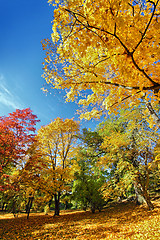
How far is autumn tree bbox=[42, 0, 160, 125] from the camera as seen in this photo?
1.68 metres

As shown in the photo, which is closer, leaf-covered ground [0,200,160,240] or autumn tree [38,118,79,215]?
leaf-covered ground [0,200,160,240]

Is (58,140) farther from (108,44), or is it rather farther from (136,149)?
(108,44)

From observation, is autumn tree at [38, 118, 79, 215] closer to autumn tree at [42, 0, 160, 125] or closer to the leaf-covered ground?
the leaf-covered ground

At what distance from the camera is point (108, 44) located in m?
1.90

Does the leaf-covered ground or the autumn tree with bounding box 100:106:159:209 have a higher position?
the autumn tree with bounding box 100:106:159:209

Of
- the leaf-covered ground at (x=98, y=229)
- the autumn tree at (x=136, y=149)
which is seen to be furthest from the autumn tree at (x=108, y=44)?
the leaf-covered ground at (x=98, y=229)

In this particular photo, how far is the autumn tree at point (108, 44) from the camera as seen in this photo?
1.68 meters

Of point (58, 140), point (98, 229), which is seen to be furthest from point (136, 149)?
point (58, 140)

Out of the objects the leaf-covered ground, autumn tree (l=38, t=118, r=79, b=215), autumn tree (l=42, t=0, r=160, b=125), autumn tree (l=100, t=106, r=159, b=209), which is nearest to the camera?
autumn tree (l=42, t=0, r=160, b=125)

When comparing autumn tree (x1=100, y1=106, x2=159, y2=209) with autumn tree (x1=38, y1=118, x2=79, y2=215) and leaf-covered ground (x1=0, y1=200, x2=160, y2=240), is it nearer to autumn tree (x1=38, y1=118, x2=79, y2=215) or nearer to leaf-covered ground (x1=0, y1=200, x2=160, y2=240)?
leaf-covered ground (x1=0, y1=200, x2=160, y2=240)

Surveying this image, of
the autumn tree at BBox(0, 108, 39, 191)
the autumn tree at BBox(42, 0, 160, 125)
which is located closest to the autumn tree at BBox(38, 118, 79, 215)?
the autumn tree at BBox(0, 108, 39, 191)

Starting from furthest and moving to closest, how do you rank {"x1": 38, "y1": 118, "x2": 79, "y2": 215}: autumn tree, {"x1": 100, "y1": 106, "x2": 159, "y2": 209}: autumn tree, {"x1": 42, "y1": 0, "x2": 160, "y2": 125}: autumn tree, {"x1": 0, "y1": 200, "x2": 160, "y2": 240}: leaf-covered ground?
{"x1": 38, "y1": 118, "x2": 79, "y2": 215}: autumn tree < {"x1": 100, "y1": 106, "x2": 159, "y2": 209}: autumn tree < {"x1": 0, "y1": 200, "x2": 160, "y2": 240}: leaf-covered ground < {"x1": 42, "y1": 0, "x2": 160, "y2": 125}: autumn tree

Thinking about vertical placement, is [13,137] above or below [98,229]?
above

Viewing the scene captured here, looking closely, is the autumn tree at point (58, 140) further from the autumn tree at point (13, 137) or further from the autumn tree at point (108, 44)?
the autumn tree at point (108, 44)
